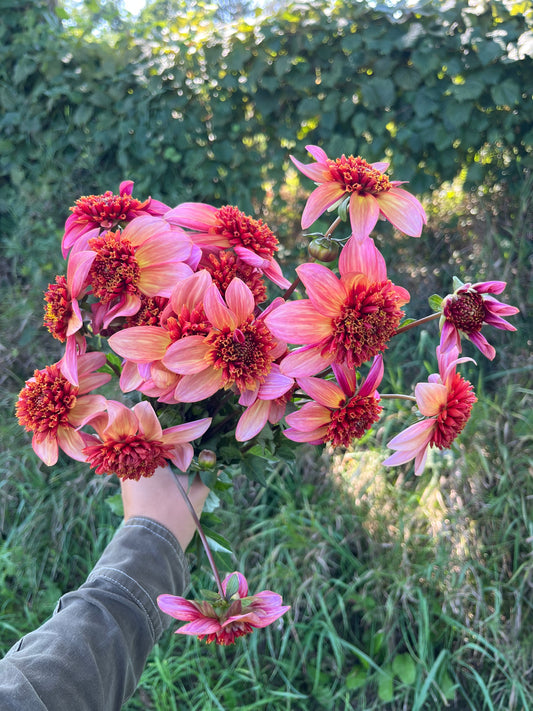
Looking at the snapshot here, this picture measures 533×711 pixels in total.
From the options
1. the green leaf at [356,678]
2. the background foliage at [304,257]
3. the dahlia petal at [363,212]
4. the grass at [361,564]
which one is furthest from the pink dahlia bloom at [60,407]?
the green leaf at [356,678]

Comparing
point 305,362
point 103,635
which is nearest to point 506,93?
point 305,362

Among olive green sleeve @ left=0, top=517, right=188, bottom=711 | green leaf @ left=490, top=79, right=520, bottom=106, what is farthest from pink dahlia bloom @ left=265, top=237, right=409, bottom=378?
green leaf @ left=490, top=79, right=520, bottom=106

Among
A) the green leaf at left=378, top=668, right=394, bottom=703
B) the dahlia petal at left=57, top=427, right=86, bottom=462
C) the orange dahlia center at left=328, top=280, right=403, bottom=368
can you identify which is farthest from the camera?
the green leaf at left=378, top=668, right=394, bottom=703

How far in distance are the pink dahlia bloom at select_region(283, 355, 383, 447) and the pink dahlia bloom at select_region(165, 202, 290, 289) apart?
0.15 m

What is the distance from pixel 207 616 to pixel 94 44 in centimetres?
247

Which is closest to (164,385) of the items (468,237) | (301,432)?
(301,432)

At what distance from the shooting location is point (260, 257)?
63 centimetres

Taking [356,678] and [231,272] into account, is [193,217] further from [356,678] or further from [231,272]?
[356,678]

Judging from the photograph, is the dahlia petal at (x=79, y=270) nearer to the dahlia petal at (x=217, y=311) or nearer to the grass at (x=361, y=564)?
the dahlia petal at (x=217, y=311)

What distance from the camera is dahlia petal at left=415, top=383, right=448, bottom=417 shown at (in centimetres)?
58

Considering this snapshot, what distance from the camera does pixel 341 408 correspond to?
58cm

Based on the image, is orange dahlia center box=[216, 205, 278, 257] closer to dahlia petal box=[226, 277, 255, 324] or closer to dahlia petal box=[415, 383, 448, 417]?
dahlia petal box=[226, 277, 255, 324]

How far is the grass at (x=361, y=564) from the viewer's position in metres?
1.64

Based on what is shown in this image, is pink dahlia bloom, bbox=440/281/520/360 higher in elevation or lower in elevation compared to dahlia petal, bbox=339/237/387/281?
lower
